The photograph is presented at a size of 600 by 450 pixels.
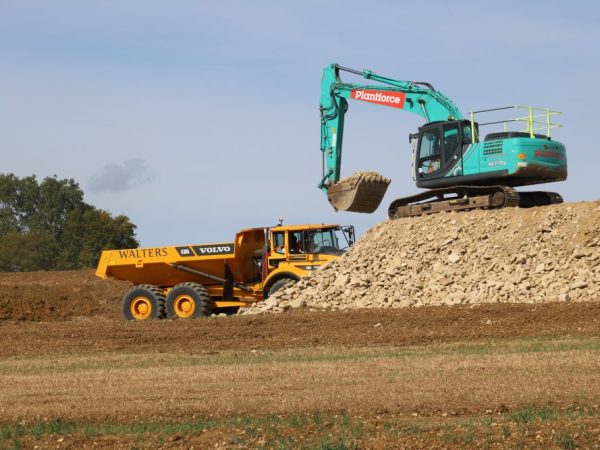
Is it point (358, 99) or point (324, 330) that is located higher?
point (358, 99)

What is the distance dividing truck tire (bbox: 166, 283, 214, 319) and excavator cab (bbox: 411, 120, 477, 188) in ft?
21.9

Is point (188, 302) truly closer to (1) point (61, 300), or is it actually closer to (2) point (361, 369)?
(1) point (61, 300)

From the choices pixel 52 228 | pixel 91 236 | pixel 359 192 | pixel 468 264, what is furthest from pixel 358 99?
pixel 52 228

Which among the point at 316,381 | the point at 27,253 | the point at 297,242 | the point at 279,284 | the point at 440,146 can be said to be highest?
the point at 440,146

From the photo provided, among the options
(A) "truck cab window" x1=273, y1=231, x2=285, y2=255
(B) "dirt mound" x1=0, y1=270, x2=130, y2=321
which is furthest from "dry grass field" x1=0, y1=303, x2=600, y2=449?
(B) "dirt mound" x1=0, y1=270, x2=130, y2=321

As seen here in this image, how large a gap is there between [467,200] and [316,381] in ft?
50.1

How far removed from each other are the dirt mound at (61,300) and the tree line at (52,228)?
Result: 30.5 metres

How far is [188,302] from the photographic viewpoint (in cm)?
2975

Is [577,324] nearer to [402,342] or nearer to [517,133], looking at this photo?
[402,342]

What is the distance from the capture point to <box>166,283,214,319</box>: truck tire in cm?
2936

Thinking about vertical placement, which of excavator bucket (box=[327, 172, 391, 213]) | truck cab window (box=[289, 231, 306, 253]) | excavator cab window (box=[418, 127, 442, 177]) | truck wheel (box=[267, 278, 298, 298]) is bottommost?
truck wheel (box=[267, 278, 298, 298])

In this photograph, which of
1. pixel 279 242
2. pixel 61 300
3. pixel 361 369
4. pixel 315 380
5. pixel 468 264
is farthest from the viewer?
pixel 61 300

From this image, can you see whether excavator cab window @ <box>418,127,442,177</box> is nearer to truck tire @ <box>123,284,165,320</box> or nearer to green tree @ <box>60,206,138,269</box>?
truck tire @ <box>123,284,165,320</box>

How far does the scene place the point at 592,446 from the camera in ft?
31.6
